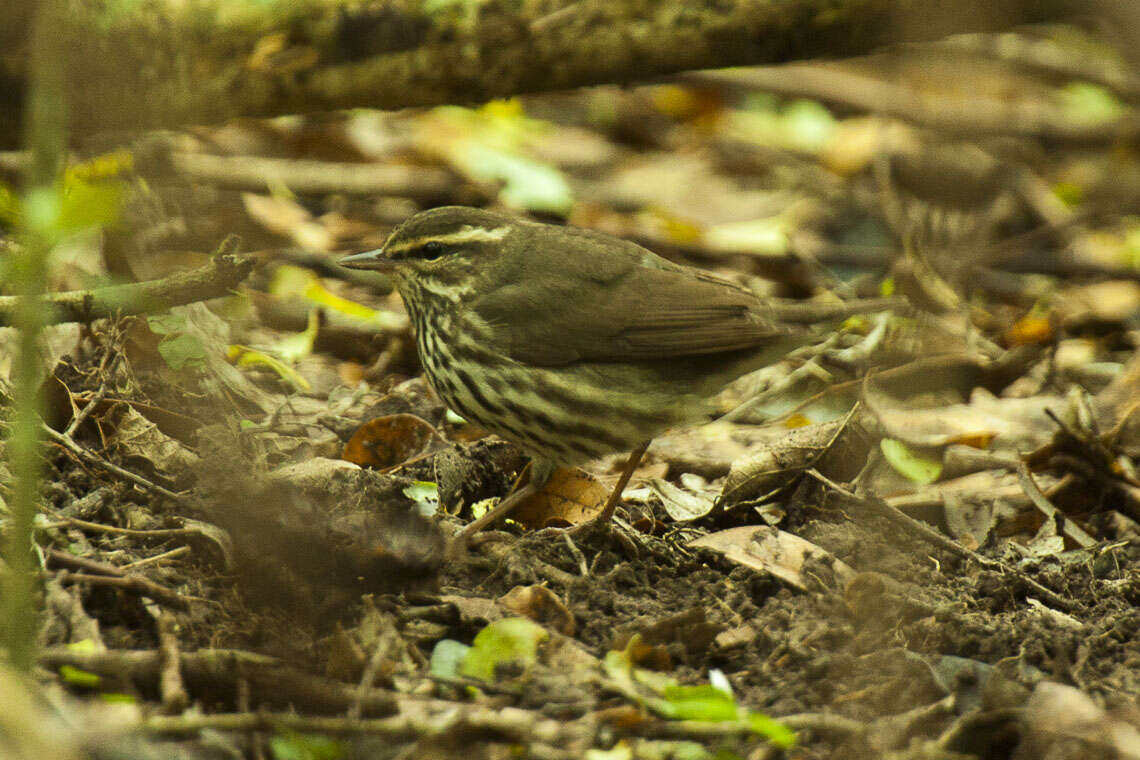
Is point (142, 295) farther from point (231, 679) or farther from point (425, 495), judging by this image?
point (231, 679)

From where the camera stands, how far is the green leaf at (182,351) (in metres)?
4.50

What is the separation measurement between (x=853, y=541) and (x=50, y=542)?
8.72ft

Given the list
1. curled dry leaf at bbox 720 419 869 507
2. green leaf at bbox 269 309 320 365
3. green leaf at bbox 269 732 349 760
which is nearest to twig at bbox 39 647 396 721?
green leaf at bbox 269 732 349 760

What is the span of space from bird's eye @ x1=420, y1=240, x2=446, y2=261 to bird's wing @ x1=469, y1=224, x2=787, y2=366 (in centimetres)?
26

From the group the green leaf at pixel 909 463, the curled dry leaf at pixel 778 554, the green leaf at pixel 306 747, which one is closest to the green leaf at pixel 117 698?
the green leaf at pixel 306 747

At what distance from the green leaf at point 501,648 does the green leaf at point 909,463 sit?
7.35 feet

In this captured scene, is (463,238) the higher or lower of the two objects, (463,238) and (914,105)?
the higher

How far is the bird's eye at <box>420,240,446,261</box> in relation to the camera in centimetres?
516

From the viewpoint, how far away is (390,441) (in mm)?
5078

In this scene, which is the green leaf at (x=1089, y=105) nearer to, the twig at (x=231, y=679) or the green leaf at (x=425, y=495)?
the green leaf at (x=425, y=495)

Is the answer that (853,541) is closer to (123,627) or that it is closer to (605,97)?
(123,627)

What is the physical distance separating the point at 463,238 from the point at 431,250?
0.14 metres

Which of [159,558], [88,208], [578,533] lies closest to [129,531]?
[159,558]

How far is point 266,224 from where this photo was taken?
24.8 feet
